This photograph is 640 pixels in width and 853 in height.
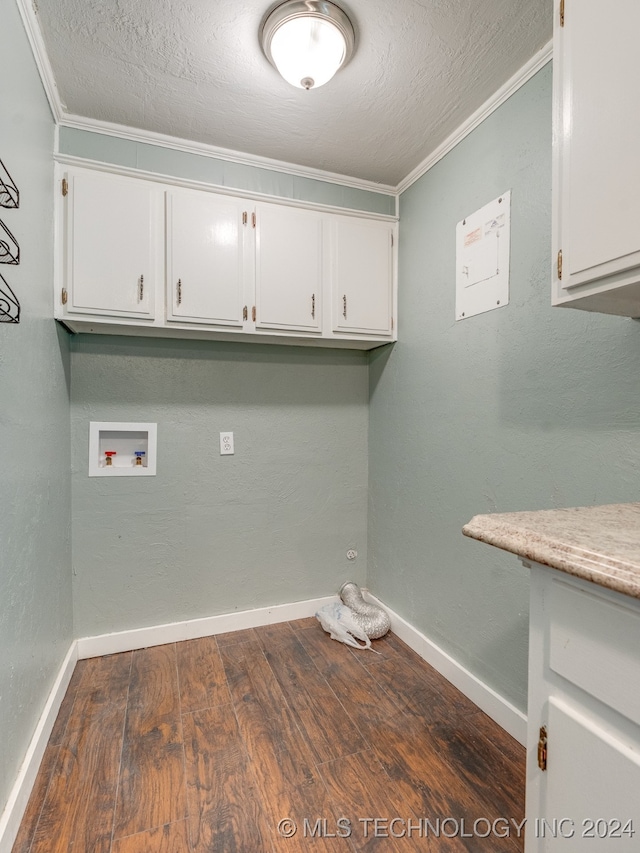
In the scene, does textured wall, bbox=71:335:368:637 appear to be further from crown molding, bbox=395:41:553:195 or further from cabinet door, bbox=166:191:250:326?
crown molding, bbox=395:41:553:195

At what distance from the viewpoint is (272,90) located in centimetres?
164

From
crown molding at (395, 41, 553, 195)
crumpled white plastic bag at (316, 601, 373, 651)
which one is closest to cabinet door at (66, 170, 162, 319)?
crown molding at (395, 41, 553, 195)

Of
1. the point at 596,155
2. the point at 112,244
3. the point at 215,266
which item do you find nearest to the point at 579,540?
the point at 596,155

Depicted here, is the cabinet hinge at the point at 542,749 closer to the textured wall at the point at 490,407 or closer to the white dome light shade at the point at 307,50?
the textured wall at the point at 490,407

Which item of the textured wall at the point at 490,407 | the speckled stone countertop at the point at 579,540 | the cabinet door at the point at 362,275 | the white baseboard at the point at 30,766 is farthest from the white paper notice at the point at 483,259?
the white baseboard at the point at 30,766

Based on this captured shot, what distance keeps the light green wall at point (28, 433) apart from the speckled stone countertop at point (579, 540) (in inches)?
50.8

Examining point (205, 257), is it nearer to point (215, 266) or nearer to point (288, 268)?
point (215, 266)

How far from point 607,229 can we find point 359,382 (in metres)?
1.78

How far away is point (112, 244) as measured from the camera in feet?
6.07

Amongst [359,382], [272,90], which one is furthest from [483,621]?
[272,90]

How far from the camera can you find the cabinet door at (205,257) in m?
1.95

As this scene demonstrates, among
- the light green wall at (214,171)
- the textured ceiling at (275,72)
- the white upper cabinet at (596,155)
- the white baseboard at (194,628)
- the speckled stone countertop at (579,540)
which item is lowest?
the white baseboard at (194,628)

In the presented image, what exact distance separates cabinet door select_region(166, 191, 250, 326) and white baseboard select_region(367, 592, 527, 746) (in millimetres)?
1837

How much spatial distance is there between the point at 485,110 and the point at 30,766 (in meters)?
2.88
